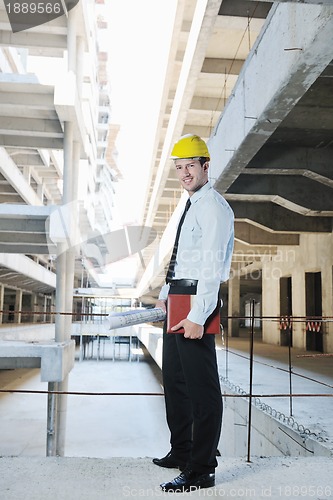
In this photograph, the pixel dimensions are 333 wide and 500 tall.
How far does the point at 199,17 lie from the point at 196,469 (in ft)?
24.5

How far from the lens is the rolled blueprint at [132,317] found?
2.30 m

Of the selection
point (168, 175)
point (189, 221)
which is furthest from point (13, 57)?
point (189, 221)

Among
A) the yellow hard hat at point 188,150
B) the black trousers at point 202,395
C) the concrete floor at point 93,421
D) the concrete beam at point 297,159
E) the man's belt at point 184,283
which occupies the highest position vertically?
the concrete beam at point 297,159

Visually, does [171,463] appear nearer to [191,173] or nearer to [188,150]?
[191,173]

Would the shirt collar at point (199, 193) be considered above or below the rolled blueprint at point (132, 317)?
above

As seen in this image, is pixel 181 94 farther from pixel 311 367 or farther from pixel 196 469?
pixel 196 469

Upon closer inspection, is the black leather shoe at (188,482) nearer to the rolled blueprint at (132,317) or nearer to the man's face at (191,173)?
the rolled blueprint at (132,317)

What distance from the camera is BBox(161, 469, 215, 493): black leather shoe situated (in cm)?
241

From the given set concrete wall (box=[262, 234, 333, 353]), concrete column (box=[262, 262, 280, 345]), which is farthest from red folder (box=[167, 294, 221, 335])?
concrete column (box=[262, 262, 280, 345])

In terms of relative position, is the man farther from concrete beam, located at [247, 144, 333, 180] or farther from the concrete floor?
the concrete floor

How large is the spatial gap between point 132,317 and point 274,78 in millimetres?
3553

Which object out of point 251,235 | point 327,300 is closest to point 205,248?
point 251,235

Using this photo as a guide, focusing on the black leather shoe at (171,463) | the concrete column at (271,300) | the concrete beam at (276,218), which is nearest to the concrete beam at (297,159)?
the concrete beam at (276,218)

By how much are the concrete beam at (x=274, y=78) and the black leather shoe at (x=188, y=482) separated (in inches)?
129
